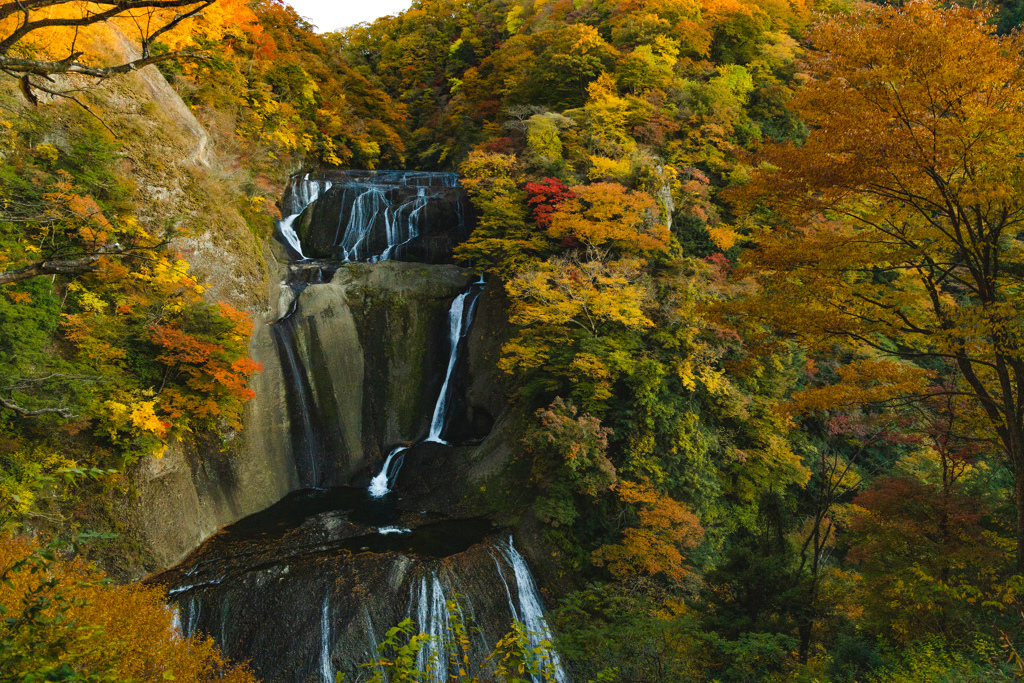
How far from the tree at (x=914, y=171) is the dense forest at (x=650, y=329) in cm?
4

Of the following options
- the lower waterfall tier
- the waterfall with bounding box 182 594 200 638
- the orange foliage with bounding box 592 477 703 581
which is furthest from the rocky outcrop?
the orange foliage with bounding box 592 477 703 581

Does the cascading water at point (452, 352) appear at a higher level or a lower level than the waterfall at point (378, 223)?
lower

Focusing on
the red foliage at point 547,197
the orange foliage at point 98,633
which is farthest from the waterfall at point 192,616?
the red foliage at point 547,197

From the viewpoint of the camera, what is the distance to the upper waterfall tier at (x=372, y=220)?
54.3ft

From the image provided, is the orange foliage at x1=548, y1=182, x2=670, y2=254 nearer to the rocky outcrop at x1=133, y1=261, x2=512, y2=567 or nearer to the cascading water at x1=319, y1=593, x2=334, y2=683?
the rocky outcrop at x1=133, y1=261, x2=512, y2=567

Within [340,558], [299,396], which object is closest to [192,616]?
[340,558]

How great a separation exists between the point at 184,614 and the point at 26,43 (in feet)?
34.3

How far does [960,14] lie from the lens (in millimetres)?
5008

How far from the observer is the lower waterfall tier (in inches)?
304

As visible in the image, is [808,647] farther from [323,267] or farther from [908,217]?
[323,267]

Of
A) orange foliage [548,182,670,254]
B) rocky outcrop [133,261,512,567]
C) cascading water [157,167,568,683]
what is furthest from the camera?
orange foliage [548,182,670,254]

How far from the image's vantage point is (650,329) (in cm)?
1180

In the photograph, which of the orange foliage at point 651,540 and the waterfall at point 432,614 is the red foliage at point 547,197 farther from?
the waterfall at point 432,614

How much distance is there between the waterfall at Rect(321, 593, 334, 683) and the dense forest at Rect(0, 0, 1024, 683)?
888 mm
